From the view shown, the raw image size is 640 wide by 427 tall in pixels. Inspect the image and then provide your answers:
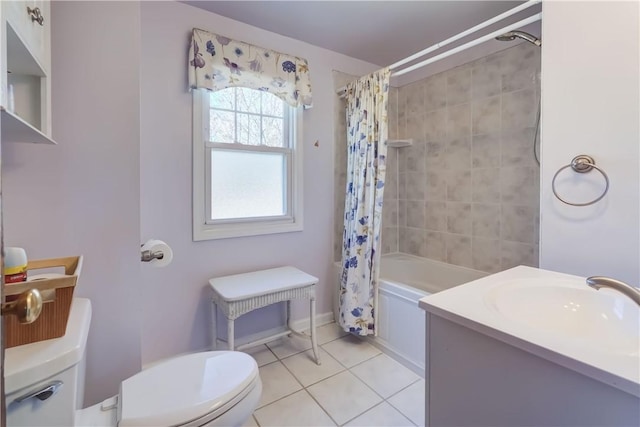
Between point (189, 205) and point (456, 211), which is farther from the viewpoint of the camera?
point (456, 211)

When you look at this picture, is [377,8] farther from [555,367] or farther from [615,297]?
[555,367]

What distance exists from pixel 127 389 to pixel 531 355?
1224 millimetres

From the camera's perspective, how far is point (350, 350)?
2.09 meters

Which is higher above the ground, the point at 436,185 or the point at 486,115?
the point at 486,115

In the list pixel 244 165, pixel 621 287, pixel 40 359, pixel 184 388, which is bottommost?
pixel 184 388

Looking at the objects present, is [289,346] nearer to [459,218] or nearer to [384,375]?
[384,375]

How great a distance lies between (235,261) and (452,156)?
6.53ft

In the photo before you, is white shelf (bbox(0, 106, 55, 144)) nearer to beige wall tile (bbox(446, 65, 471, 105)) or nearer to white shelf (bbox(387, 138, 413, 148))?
white shelf (bbox(387, 138, 413, 148))

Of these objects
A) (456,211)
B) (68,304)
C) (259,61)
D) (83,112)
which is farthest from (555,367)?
(259,61)

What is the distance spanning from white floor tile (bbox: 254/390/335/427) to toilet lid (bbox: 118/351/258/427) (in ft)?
1.73

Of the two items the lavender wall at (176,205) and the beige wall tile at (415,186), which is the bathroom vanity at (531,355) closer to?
the lavender wall at (176,205)

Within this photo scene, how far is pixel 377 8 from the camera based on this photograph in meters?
1.88

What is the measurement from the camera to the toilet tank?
26.0 inches

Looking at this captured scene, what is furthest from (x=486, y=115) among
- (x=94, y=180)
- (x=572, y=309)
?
(x=94, y=180)
